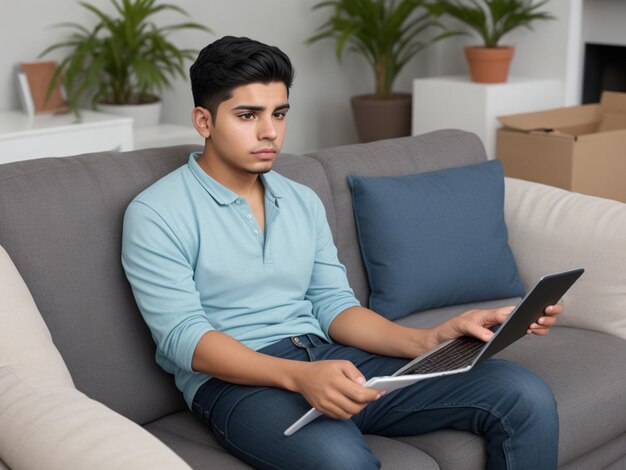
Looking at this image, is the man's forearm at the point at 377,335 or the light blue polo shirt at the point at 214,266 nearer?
the light blue polo shirt at the point at 214,266

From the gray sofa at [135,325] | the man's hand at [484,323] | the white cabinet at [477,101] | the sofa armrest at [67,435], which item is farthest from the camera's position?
the white cabinet at [477,101]

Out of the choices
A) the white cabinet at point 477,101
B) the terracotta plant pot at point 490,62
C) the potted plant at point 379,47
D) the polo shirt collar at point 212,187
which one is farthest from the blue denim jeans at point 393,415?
the potted plant at point 379,47

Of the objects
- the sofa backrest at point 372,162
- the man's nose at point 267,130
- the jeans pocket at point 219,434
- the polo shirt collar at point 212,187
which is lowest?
the jeans pocket at point 219,434

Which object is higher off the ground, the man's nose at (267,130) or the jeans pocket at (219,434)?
the man's nose at (267,130)

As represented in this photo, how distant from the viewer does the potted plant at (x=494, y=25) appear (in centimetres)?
416

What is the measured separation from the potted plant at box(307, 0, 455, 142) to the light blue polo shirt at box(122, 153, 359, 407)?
2.69m

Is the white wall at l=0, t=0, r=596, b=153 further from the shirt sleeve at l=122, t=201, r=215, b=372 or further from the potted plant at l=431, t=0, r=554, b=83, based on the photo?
the shirt sleeve at l=122, t=201, r=215, b=372

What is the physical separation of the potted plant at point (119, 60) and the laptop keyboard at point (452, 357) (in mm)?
2364

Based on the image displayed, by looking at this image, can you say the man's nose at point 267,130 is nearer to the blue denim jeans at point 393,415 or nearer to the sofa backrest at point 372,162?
the blue denim jeans at point 393,415

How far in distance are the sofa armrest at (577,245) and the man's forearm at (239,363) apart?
2.98 feet

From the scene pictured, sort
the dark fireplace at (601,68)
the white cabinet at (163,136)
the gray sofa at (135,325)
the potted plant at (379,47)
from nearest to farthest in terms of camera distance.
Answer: the gray sofa at (135,325), the white cabinet at (163,136), the dark fireplace at (601,68), the potted plant at (379,47)

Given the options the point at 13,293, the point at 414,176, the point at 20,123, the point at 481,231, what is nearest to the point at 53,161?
the point at 13,293

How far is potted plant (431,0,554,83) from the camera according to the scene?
13.6ft

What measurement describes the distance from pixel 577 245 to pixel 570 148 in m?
1.23
